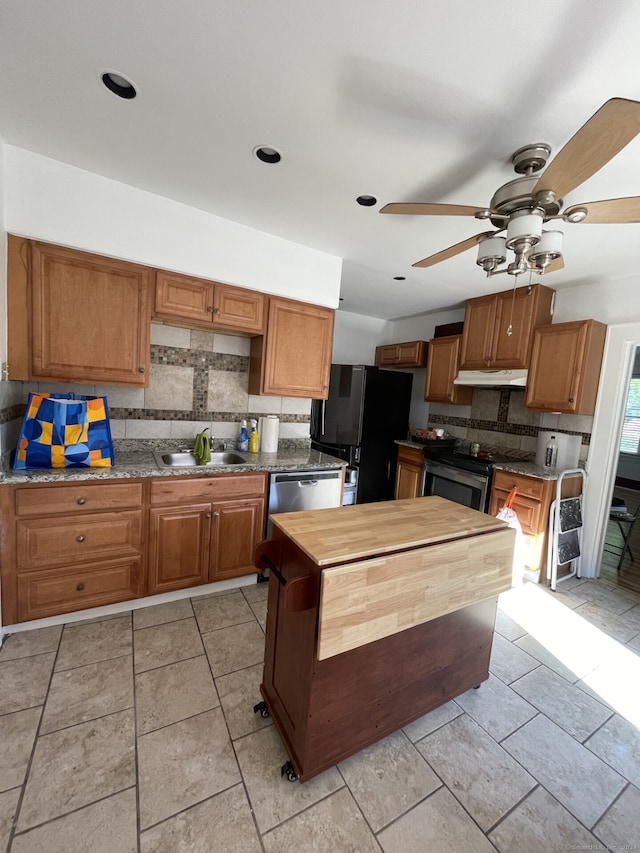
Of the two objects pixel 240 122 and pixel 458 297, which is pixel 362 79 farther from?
pixel 458 297

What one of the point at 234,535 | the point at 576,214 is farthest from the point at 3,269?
the point at 576,214

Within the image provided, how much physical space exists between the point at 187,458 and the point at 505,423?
329 centimetres

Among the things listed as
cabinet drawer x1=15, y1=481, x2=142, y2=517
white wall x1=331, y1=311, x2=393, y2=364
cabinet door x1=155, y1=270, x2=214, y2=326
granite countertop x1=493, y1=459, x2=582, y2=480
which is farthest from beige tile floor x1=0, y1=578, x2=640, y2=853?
white wall x1=331, y1=311, x2=393, y2=364

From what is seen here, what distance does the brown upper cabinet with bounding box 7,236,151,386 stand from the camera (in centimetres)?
197

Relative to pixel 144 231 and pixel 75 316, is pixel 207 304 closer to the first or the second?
pixel 144 231

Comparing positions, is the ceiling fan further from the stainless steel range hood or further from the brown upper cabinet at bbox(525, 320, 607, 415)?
the stainless steel range hood

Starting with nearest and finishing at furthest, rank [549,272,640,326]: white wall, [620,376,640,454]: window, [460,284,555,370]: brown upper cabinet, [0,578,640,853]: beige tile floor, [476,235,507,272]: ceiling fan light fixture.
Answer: [0,578,640,853]: beige tile floor < [476,235,507,272]: ceiling fan light fixture < [549,272,640,326]: white wall < [460,284,555,370]: brown upper cabinet < [620,376,640,454]: window

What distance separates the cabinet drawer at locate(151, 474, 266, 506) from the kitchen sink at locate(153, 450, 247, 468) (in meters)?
0.17

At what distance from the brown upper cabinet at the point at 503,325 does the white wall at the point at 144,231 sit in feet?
5.90

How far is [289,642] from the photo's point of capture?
140 centimetres

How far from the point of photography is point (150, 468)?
2.20 metres

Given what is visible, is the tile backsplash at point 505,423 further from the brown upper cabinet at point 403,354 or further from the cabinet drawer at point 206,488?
the cabinet drawer at point 206,488

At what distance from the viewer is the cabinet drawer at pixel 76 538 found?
193cm

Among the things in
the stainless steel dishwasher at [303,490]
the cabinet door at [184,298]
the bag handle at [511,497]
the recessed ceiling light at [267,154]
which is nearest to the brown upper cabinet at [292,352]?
the cabinet door at [184,298]
